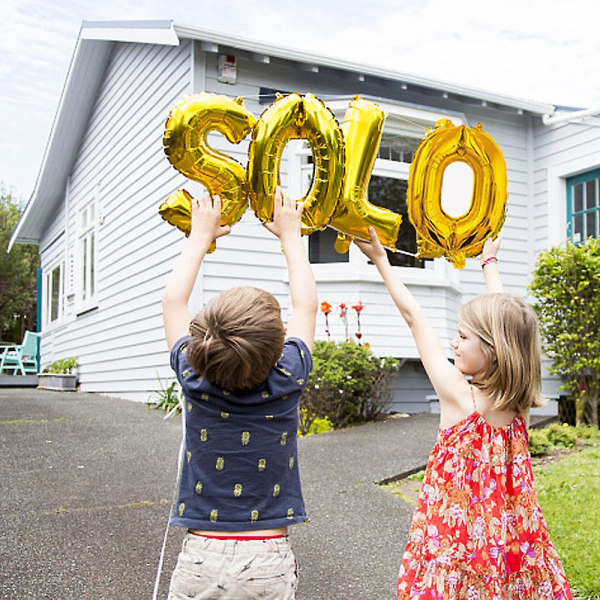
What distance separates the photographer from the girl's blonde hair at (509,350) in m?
1.94

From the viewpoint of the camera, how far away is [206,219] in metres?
2.17

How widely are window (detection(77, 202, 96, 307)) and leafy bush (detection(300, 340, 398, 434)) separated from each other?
6.78 m

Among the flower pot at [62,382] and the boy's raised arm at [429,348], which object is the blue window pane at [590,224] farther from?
the flower pot at [62,382]

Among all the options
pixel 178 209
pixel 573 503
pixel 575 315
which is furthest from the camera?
pixel 575 315

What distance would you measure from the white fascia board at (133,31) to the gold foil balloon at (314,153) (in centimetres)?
600

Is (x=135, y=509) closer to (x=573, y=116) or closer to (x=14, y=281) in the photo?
(x=573, y=116)

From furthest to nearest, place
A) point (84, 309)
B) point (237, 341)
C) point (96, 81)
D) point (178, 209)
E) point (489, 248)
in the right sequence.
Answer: point (84, 309)
point (96, 81)
point (489, 248)
point (178, 209)
point (237, 341)

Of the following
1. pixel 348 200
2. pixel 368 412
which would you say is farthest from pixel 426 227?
pixel 368 412

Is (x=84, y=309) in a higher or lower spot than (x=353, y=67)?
lower

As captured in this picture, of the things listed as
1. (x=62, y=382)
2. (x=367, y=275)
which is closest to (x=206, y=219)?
(x=367, y=275)

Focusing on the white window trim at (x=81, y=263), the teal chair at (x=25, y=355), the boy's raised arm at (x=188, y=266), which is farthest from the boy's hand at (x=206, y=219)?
the teal chair at (x=25, y=355)

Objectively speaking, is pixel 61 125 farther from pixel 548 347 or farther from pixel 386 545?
pixel 386 545

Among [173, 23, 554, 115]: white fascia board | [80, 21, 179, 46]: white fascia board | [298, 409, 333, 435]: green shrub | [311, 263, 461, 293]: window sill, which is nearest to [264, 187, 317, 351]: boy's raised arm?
[298, 409, 333, 435]: green shrub

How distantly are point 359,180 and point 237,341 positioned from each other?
3.41 ft
